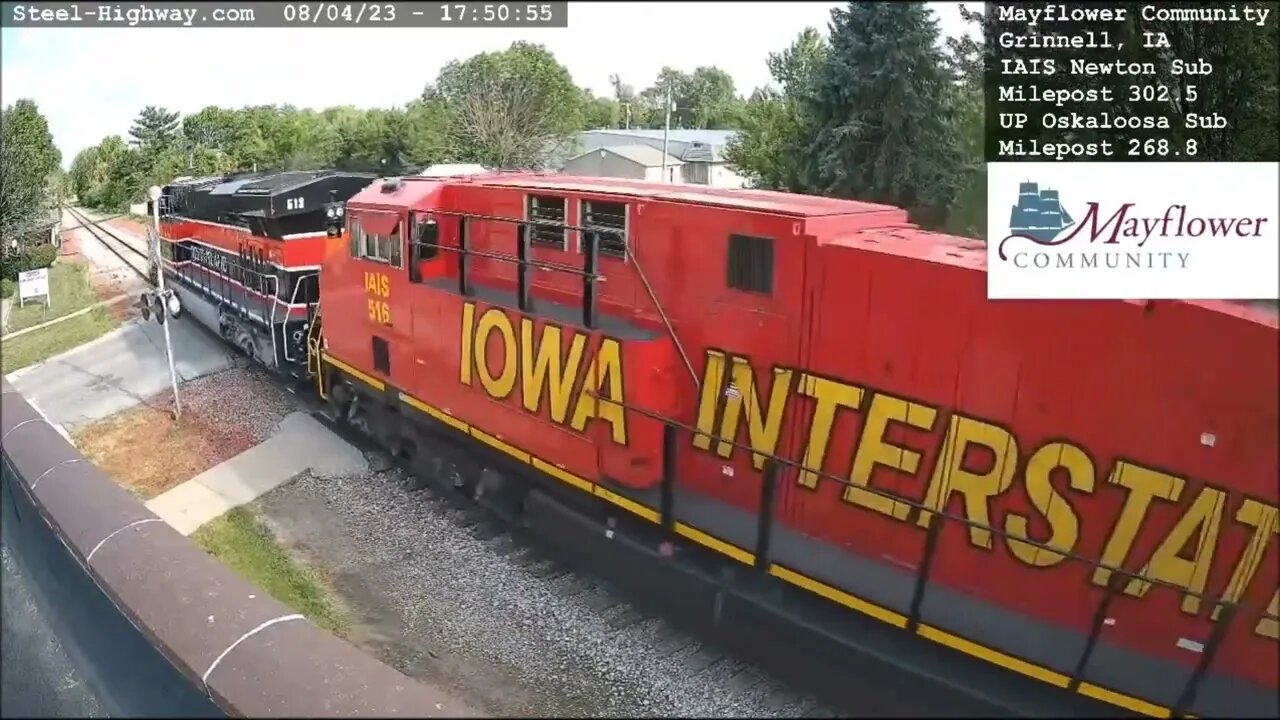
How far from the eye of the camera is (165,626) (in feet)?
17.1

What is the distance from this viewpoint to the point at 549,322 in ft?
22.7

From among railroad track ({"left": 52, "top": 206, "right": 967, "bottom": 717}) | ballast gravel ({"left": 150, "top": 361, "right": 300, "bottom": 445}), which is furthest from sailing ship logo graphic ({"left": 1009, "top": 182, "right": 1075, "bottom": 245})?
ballast gravel ({"left": 150, "top": 361, "right": 300, "bottom": 445})

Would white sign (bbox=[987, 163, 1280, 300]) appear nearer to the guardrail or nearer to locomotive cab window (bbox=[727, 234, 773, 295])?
locomotive cab window (bbox=[727, 234, 773, 295])

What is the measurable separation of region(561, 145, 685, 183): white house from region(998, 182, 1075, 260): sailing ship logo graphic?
26.3 m

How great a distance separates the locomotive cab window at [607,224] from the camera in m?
6.84

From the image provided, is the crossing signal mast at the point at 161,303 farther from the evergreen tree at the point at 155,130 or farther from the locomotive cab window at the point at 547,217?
the locomotive cab window at the point at 547,217

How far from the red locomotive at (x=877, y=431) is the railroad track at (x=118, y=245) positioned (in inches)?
281

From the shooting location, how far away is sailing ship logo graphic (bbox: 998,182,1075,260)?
455 cm

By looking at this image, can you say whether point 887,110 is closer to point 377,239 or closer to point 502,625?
point 377,239

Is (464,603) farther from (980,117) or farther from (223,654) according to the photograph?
(980,117)

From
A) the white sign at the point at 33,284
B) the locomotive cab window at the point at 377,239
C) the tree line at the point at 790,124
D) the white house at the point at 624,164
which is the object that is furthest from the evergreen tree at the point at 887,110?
the white house at the point at 624,164

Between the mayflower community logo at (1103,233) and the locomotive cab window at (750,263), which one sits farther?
the locomotive cab window at (750,263)

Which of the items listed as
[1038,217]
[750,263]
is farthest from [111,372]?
[1038,217]

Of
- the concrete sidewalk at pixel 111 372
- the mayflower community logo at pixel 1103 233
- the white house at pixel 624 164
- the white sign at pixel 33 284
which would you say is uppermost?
the white house at pixel 624 164
